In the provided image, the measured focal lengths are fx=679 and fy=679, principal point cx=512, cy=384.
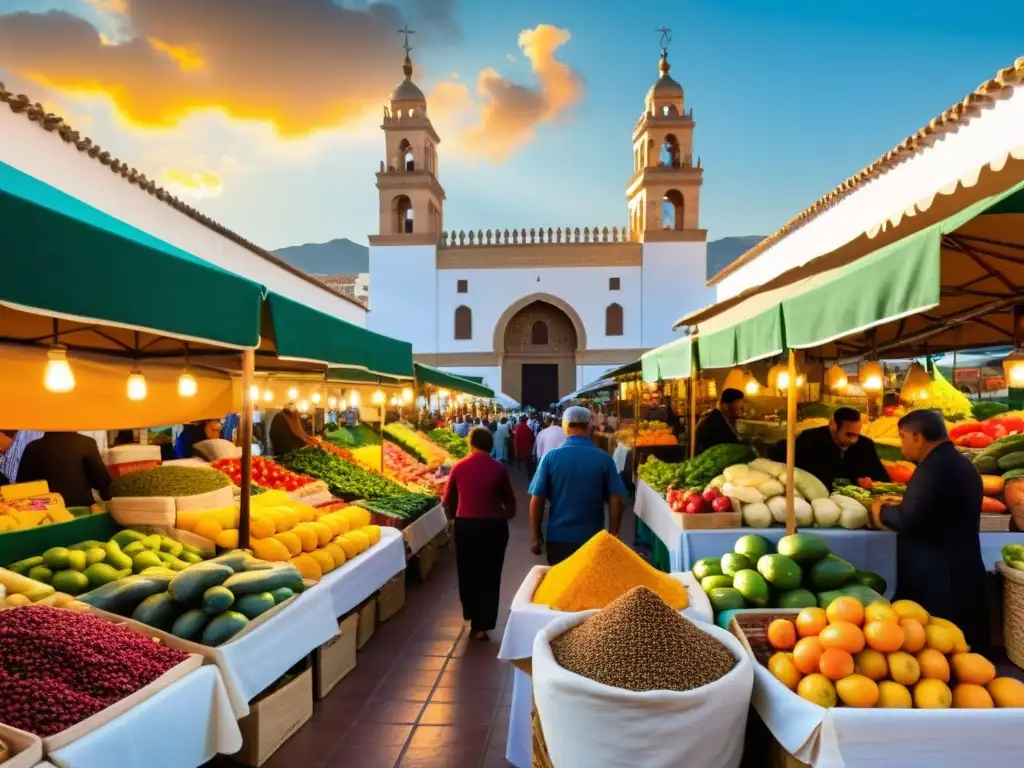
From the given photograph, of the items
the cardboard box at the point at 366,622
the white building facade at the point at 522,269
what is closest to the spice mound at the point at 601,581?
the cardboard box at the point at 366,622

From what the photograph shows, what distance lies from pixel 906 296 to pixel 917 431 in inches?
49.6

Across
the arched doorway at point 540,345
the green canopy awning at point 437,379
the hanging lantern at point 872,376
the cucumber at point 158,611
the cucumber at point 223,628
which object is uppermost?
the arched doorway at point 540,345

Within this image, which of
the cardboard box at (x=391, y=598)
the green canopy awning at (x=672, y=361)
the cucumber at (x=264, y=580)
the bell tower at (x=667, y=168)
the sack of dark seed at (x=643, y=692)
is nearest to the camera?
the sack of dark seed at (x=643, y=692)

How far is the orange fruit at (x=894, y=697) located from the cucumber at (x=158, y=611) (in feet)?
8.43

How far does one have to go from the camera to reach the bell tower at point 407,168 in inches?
1131

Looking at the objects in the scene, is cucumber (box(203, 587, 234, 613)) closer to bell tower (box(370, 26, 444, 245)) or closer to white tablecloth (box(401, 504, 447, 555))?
white tablecloth (box(401, 504, 447, 555))

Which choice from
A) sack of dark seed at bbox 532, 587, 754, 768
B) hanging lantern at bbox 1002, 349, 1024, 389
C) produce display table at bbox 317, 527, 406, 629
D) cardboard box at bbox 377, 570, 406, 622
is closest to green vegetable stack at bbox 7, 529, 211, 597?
produce display table at bbox 317, 527, 406, 629

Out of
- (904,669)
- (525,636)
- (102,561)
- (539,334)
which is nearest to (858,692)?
(904,669)

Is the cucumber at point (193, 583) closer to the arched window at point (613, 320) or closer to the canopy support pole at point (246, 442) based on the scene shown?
the canopy support pole at point (246, 442)

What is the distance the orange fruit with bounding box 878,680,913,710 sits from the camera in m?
1.93

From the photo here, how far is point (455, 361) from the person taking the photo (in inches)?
1182

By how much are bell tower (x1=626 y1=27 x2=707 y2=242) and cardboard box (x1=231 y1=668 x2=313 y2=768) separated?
27.6 meters

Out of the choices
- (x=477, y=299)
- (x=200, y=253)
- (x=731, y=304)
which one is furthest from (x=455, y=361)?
(x=731, y=304)

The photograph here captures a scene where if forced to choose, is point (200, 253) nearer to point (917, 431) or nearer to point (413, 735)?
point (413, 735)
